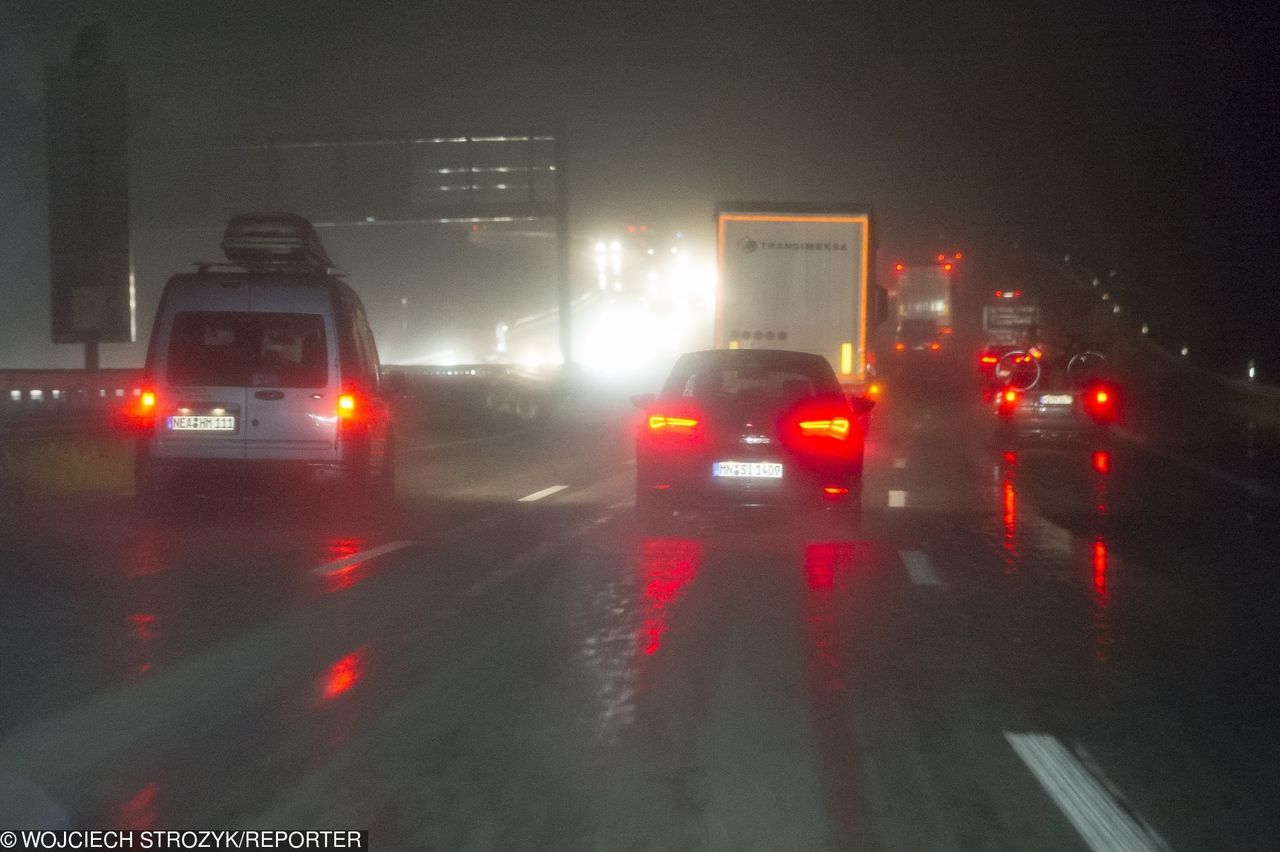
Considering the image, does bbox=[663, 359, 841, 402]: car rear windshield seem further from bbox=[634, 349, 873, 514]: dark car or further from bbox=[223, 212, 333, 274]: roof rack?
bbox=[223, 212, 333, 274]: roof rack

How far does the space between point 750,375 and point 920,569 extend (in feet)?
11.3

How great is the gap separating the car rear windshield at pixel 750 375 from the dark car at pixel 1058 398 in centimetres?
1434

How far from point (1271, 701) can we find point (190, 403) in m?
9.70

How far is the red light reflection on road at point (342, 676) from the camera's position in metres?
7.35

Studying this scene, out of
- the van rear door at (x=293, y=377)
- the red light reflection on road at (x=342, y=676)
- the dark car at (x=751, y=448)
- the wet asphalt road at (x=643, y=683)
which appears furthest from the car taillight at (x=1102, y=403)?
the red light reflection on road at (x=342, y=676)

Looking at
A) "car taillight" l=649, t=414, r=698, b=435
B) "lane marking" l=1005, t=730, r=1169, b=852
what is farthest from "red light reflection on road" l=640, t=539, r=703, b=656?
"lane marking" l=1005, t=730, r=1169, b=852

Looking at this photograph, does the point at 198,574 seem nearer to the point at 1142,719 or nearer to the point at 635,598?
the point at 635,598

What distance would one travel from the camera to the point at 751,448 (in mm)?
13992

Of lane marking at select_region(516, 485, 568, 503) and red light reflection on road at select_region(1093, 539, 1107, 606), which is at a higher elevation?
red light reflection on road at select_region(1093, 539, 1107, 606)

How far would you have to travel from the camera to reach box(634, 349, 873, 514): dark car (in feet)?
45.9

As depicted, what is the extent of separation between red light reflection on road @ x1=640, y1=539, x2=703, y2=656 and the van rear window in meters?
3.43

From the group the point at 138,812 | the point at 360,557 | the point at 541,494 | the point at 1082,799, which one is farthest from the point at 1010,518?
the point at 138,812

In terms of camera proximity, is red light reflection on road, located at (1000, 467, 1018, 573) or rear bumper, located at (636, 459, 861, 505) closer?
red light reflection on road, located at (1000, 467, 1018, 573)

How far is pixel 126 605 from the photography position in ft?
32.5
